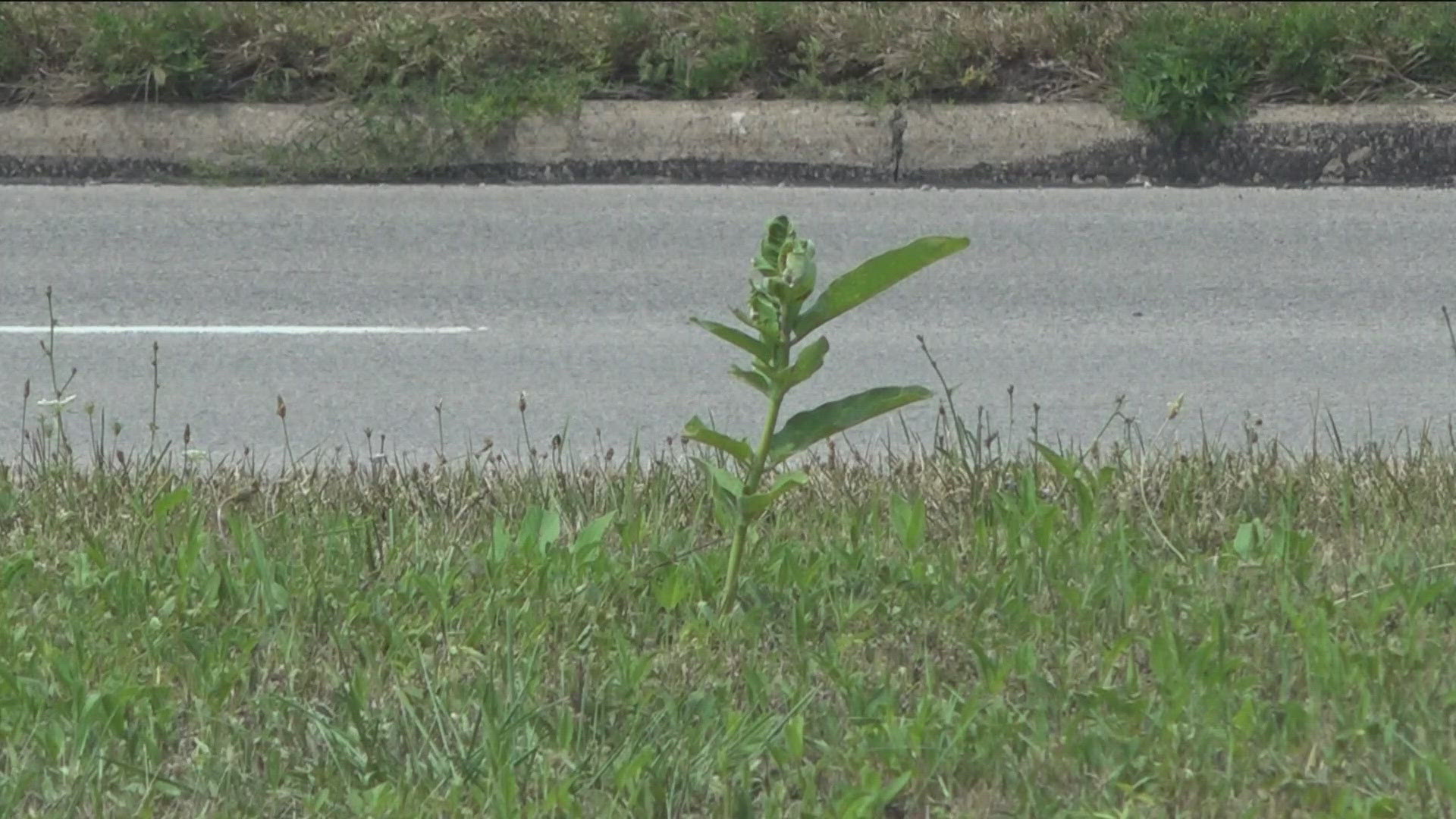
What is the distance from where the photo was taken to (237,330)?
6750 mm

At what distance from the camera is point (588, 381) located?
619 cm

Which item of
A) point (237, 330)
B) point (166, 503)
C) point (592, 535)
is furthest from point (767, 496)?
point (237, 330)

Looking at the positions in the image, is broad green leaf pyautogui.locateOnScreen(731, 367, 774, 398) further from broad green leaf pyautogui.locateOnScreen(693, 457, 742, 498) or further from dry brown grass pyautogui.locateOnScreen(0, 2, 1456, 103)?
dry brown grass pyautogui.locateOnScreen(0, 2, 1456, 103)

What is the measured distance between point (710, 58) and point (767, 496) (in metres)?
6.12

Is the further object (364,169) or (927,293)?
(364,169)

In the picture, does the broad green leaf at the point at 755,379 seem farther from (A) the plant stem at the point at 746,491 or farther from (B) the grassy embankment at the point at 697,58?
(B) the grassy embankment at the point at 697,58

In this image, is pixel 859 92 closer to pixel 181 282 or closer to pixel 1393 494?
pixel 181 282

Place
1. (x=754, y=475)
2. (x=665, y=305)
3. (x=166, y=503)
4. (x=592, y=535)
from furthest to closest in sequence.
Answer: (x=665, y=305) < (x=166, y=503) < (x=592, y=535) < (x=754, y=475)

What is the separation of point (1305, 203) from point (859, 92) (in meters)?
2.20

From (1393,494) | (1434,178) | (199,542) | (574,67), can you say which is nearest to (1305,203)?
(1434,178)

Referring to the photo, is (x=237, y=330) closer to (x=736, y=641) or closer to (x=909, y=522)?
(x=909, y=522)

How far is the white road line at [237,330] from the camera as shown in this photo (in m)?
6.70

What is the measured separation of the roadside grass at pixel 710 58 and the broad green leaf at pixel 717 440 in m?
5.66

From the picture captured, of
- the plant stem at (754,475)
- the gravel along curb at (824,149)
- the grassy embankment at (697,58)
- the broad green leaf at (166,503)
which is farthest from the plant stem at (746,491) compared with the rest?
the grassy embankment at (697,58)
